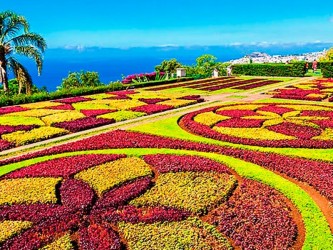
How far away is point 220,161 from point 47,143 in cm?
633

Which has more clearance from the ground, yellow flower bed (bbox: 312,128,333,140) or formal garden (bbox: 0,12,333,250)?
formal garden (bbox: 0,12,333,250)

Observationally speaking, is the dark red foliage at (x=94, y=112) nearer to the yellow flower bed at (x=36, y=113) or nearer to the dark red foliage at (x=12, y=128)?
the yellow flower bed at (x=36, y=113)

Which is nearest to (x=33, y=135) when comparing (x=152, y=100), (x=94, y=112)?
(x=94, y=112)

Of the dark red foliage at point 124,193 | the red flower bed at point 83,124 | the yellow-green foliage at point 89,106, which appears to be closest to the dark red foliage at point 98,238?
the dark red foliage at point 124,193

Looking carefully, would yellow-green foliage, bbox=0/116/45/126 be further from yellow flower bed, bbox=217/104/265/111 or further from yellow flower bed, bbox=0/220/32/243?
yellow flower bed, bbox=0/220/32/243

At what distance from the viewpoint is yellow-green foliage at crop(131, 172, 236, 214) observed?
324 inches

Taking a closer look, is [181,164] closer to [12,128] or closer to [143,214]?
[143,214]

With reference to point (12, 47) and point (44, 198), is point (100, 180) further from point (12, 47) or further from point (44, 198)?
point (12, 47)

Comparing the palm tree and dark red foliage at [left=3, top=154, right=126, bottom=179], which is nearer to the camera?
dark red foliage at [left=3, top=154, right=126, bottom=179]

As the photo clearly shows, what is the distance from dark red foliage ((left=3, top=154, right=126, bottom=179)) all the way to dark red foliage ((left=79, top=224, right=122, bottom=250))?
10.1 ft

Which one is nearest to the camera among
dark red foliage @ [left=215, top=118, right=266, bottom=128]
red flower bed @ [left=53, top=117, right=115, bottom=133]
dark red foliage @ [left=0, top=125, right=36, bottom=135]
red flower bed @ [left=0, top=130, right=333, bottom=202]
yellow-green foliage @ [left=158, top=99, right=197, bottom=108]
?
red flower bed @ [left=0, top=130, right=333, bottom=202]

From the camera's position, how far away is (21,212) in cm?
785

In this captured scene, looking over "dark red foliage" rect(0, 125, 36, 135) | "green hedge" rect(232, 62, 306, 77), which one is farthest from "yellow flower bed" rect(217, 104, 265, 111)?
"green hedge" rect(232, 62, 306, 77)

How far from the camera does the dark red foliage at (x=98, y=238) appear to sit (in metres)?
6.54
